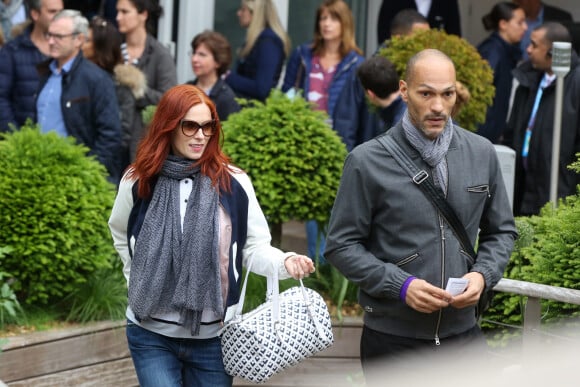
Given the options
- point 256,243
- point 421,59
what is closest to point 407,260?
point 256,243

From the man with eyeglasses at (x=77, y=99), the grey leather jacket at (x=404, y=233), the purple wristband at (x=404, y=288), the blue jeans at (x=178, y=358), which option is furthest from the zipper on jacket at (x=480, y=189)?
the man with eyeglasses at (x=77, y=99)

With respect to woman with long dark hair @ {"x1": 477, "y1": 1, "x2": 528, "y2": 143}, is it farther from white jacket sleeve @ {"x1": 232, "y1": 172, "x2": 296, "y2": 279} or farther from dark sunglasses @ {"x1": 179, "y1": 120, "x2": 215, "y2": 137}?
dark sunglasses @ {"x1": 179, "y1": 120, "x2": 215, "y2": 137}

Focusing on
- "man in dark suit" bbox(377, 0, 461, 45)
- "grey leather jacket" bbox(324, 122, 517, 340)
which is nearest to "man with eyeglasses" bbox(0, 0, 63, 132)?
"man in dark suit" bbox(377, 0, 461, 45)

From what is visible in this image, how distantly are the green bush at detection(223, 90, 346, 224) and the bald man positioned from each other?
3160 mm

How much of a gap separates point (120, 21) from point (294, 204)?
288cm

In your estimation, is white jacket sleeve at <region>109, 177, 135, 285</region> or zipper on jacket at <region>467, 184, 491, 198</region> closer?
zipper on jacket at <region>467, 184, 491, 198</region>

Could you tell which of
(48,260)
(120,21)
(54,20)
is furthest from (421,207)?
(120,21)

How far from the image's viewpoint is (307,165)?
843cm

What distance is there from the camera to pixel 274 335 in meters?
5.15

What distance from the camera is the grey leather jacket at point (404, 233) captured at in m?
5.09

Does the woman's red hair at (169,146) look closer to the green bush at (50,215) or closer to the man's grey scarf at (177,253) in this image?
the man's grey scarf at (177,253)

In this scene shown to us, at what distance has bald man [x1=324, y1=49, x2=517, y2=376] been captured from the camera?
16.7ft

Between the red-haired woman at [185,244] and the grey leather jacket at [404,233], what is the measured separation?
28cm

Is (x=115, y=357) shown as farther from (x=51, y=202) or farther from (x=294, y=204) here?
(x=294, y=204)
